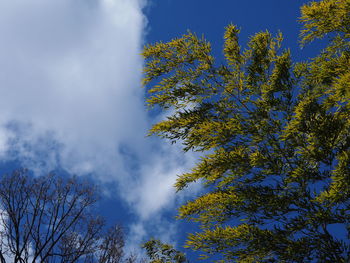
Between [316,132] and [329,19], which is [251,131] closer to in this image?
[316,132]

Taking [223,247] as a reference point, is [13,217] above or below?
above

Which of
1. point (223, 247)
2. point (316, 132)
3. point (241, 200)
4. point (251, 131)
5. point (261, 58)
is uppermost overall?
point (261, 58)

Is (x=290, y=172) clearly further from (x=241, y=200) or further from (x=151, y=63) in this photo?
(x=151, y=63)

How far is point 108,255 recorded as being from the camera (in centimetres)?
1446

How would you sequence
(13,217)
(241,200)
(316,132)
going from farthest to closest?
(13,217) → (241,200) → (316,132)

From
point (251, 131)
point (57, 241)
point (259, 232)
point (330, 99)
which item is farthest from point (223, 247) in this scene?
point (57, 241)

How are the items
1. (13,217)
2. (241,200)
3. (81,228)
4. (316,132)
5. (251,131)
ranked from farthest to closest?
(81,228), (13,217), (251,131), (241,200), (316,132)

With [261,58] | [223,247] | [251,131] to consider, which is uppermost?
[261,58]

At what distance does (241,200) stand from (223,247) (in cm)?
88

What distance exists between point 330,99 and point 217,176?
106 inches

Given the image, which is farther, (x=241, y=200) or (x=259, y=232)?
(x=241, y=200)

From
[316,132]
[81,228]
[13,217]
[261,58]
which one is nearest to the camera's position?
[316,132]

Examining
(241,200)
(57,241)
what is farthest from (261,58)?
(57,241)

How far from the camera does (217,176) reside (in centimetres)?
641
